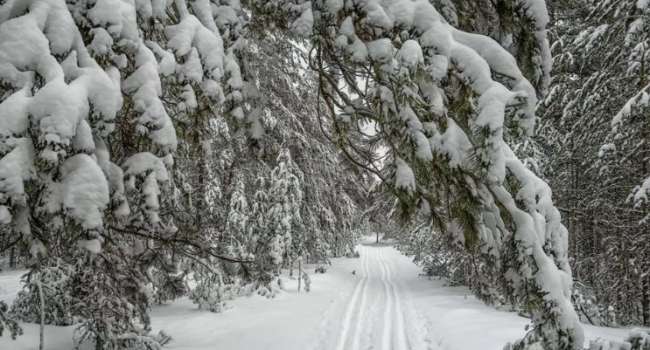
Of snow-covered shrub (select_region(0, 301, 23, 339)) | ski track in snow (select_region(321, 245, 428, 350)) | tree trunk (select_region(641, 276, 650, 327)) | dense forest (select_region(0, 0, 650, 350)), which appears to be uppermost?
dense forest (select_region(0, 0, 650, 350))

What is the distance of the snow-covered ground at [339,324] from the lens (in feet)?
31.9

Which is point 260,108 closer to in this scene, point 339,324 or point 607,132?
point 607,132

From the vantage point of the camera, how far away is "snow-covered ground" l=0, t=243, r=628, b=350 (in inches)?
383

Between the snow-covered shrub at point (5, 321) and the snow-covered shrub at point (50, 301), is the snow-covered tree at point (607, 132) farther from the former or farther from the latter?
the snow-covered shrub at point (5, 321)

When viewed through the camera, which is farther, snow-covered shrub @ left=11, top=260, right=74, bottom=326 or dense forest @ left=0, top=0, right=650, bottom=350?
snow-covered shrub @ left=11, top=260, right=74, bottom=326

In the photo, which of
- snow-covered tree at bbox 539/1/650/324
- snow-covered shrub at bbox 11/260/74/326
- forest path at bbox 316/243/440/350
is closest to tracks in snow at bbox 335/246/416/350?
forest path at bbox 316/243/440/350

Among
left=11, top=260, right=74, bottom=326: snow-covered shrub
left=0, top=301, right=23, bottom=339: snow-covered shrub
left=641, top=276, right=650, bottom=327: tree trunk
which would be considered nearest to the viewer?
left=0, top=301, right=23, bottom=339: snow-covered shrub

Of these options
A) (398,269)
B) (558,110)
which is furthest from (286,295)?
(398,269)

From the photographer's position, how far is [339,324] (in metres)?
12.1

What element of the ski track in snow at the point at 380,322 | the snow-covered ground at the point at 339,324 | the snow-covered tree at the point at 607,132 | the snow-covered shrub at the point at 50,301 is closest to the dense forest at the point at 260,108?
the snow-covered shrub at the point at 50,301

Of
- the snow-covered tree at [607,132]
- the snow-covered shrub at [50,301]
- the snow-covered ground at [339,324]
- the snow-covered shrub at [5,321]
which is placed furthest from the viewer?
the snow-covered ground at [339,324]

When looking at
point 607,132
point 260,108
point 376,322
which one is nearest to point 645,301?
point 607,132

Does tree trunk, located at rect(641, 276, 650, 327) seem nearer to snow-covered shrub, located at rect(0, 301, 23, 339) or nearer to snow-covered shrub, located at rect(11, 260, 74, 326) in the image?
snow-covered shrub, located at rect(11, 260, 74, 326)

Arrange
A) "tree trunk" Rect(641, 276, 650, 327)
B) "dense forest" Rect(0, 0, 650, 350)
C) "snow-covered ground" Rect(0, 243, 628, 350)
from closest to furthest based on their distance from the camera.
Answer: "dense forest" Rect(0, 0, 650, 350)
"snow-covered ground" Rect(0, 243, 628, 350)
"tree trunk" Rect(641, 276, 650, 327)
